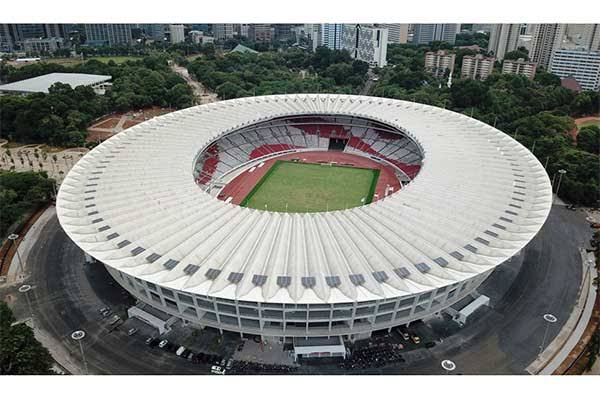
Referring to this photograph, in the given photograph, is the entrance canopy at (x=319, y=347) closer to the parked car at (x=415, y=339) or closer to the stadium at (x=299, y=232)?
the stadium at (x=299, y=232)

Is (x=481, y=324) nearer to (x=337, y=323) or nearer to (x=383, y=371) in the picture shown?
(x=383, y=371)

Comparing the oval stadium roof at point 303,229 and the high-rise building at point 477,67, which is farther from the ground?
the high-rise building at point 477,67

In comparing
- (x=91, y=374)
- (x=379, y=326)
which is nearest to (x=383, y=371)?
(x=379, y=326)

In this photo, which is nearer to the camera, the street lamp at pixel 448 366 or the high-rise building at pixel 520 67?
the street lamp at pixel 448 366

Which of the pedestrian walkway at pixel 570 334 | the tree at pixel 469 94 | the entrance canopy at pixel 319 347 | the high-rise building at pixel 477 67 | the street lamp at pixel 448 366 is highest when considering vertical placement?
the high-rise building at pixel 477 67

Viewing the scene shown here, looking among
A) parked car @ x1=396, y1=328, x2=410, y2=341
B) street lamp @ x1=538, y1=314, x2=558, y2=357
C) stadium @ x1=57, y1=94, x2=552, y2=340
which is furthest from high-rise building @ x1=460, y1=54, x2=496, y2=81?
parked car @ x1=396, y1=328, x2=410, y2=341

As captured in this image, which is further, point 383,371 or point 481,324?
point 481,324

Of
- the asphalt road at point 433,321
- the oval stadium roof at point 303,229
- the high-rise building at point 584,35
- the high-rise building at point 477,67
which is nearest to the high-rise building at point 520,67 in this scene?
the high-rise building at point 477,67
